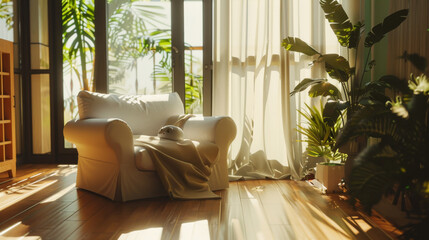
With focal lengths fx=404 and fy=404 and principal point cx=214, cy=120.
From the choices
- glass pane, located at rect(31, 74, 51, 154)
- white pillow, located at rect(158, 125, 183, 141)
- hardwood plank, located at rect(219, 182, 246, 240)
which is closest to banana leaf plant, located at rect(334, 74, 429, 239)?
hardwood plank, located at rect(219, 182, 246, 240)

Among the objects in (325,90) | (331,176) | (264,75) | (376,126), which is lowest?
(331,176)

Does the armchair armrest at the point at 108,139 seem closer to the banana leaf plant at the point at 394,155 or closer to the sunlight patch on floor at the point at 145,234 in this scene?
the sunlight patch on floor at the point at 145,234

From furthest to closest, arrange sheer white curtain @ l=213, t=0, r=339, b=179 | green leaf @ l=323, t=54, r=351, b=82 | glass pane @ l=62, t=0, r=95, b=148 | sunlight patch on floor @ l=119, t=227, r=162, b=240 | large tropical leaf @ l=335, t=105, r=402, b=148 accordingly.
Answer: glass pane @ l=62, t=0, r=95, b=148 < sheer white curtain @ l=213, t=0, r=339, b=179 < green leaf @ l=323, t=54, r=351, b=82 < sunlight patch on floor @ l=119, t=227, r=162, b=240 < large tropical leaf @ l=335, t=105, r=402, b=148

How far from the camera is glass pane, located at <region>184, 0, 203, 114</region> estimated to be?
14.1ft

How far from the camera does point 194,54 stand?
433 centimetres

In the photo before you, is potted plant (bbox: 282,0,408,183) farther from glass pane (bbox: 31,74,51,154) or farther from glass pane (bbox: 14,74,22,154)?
glass pane (bbox: 14,74,22,154)

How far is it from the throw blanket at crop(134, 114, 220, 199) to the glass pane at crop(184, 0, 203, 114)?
1255 mm

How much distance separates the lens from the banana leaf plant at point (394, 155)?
1.54m

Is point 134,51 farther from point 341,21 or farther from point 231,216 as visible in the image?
point 231,216

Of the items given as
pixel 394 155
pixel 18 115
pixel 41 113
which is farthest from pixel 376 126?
pixel 18 115

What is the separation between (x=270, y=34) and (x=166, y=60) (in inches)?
46.2

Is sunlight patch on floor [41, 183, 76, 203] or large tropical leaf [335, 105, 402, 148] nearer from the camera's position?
large tropical leaf [335, 105, 402, 148]

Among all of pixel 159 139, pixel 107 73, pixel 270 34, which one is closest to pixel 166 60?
pixel 107 73

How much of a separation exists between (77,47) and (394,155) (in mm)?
3853
